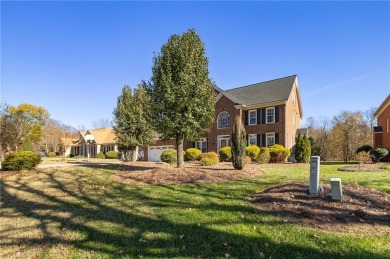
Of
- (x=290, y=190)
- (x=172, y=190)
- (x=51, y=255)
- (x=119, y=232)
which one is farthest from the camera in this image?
(x=172, y=190)

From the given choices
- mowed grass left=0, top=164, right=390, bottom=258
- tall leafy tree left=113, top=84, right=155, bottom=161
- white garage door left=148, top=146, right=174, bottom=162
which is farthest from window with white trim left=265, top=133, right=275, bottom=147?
Result: mowed grass left=0, top=164, right=390, bottom=258

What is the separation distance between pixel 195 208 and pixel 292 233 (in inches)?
96.3

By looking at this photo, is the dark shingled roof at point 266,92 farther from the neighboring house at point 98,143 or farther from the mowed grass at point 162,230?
the neighboring house at point 98,143

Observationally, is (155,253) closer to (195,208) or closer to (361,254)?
(195,208)

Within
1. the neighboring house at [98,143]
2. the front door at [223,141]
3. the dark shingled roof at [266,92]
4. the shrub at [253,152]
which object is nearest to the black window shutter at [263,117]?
the dark shingled roof at [266,92]

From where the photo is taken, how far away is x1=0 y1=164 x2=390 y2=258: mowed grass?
14.6ft

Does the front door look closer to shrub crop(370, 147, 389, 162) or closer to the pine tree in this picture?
shrub crop(370, 147, 389, 162)

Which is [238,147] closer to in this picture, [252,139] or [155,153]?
[252,139]

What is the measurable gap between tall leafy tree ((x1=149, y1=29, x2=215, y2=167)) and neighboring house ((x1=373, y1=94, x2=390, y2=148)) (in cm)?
1957

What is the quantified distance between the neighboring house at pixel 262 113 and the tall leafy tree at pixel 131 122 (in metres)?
8.09

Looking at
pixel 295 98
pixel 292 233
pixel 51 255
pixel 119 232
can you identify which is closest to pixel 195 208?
pixel 119 232

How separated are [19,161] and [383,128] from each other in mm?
29827

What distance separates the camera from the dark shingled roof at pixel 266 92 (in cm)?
2620

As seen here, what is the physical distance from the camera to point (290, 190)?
7.39 metres
